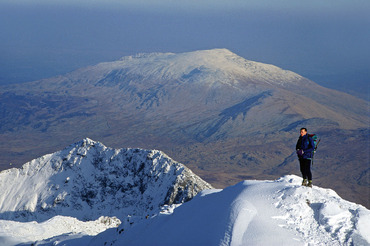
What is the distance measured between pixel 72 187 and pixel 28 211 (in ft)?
30.1

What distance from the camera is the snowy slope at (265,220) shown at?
74.1ft

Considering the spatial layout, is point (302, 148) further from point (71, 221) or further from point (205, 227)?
point (71, 221)

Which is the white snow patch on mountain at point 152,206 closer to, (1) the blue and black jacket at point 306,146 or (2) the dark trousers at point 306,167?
(2) the dark trousers at point 306,167

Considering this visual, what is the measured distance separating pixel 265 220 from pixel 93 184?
66.4 meters

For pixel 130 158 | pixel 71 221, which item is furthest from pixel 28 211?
pixel 71 221

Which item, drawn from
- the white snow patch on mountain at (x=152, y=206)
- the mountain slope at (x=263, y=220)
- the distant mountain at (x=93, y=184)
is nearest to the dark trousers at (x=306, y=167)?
the white snow patch on mountain at (x=152, y=206)

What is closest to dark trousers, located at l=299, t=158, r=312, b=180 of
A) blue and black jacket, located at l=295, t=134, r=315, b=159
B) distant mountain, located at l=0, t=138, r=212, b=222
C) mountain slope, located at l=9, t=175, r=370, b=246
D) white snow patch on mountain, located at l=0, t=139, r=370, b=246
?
blue and black jacket, located at l=295, t=134, r=315, b=159

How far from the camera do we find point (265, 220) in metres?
23.5

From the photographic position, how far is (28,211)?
261ft

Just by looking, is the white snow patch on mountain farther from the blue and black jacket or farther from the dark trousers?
the blue and black jacket

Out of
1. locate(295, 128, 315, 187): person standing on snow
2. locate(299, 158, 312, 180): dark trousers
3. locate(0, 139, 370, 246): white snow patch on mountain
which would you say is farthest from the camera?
locate(299, 158, 312, 180): dark trousers

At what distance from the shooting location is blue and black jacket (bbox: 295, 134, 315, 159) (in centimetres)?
2680

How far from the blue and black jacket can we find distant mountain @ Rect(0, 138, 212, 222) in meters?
50.1

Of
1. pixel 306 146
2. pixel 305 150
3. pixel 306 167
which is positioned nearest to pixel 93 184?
pixel 306 167
